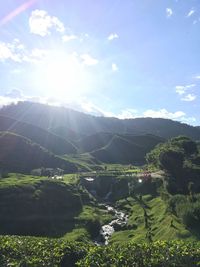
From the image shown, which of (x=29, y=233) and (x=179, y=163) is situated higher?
(x=179, y=163)

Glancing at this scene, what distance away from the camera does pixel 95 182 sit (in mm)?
172250

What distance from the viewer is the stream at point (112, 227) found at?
9981cm

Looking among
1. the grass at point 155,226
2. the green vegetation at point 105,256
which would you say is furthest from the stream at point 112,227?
the green vegetation at point 105,256

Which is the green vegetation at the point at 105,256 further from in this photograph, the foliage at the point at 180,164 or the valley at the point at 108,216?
the foliage at the point at 180,164

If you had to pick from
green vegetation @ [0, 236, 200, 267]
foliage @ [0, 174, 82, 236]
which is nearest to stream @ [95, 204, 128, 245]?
foliage @ [0, 174, 82, 236]

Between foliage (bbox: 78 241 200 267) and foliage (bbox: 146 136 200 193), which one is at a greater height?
foliage (bbox: 146 136 200 193)

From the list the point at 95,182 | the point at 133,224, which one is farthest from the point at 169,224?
the point at 95,182

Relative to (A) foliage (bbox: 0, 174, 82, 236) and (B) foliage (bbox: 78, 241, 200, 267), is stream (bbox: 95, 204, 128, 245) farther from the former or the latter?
(B) foliage (bbox: 78, 241, 200, 267)

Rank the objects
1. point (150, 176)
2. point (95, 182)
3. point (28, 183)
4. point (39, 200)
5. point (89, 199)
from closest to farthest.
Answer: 1. point (39, 200)
2. point (28, 183)
3. point (89, 199)
4. point (150, 176)
5. point (95, 182)

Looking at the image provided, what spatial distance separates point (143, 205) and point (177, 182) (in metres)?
15.5

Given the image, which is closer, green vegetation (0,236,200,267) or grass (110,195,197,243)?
Result: green vegetation (0,236,200,267)

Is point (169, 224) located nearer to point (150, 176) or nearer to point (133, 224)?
point (133, 224)

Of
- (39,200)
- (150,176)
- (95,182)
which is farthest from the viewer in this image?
(95,182)

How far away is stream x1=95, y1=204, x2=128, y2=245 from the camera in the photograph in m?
99.8
